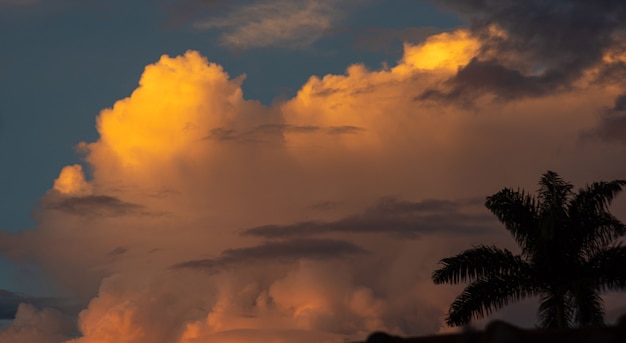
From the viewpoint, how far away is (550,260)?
38.7 m

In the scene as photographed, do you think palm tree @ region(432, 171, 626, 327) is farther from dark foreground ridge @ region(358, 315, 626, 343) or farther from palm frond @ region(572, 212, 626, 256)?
dark foreground ridge @ region(358, 315, 626, 343)

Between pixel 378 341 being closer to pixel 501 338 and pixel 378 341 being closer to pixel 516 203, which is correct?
pixel 501 338

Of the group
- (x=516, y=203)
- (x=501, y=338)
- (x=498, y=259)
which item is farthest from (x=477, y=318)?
(x=501, y=338)

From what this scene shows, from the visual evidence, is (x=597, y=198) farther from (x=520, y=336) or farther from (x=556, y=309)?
(x=520, y=336)

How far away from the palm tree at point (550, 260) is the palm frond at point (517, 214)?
43mm

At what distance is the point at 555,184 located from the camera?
1590 inches

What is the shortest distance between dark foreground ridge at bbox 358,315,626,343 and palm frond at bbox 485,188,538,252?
20.7 metres

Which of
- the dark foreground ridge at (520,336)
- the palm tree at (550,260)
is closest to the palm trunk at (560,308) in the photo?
the palm tree at (550,260)

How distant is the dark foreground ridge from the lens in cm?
1686

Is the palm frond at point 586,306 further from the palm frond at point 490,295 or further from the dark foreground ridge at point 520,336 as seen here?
the dark foreground ridge at point 520,336

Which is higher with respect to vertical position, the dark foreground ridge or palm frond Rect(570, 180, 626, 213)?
palm frond Rect(570, 180, 626, 213)

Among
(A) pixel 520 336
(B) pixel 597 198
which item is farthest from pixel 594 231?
(A) pixel 520 336

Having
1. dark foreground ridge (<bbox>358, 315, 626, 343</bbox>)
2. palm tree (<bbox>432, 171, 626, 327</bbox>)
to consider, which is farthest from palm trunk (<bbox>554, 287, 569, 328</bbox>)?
dark foreground ridge (<bbox>358, 315, 626, 343</bbox>)

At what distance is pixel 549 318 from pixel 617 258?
3.74m
